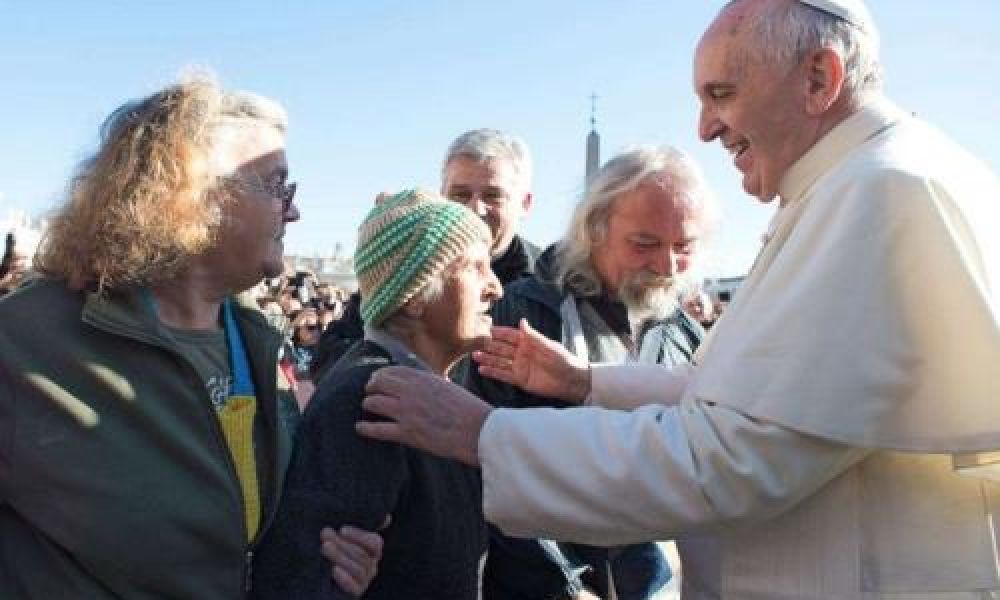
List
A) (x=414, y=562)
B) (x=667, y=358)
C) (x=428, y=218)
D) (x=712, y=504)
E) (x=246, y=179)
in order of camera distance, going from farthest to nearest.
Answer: (x=667, y=358), (x=428, y=218), (x=246, y=179), (x=414, y=562), (x=712, y=504)

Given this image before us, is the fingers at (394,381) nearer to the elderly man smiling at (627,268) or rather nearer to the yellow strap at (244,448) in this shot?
the yellow strap at (244,448)

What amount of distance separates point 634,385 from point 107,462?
1.46m

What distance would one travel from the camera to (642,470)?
Result: 176 centimetres

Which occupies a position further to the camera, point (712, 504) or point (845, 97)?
point (845, 97)

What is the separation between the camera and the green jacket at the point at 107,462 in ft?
5.70

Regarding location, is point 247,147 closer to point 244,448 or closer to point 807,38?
point 244,448

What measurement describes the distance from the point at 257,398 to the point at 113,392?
403 millimetres

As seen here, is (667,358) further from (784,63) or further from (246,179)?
(246,179)

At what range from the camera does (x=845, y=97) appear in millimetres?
2086

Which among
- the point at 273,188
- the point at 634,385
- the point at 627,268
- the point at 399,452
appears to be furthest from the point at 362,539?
the point at 627,268

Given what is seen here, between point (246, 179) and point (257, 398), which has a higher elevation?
point (246, 179)

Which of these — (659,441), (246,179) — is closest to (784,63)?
(659,441)

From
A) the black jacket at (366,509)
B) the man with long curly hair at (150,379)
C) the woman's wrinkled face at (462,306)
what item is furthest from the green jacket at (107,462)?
the woman's wrinkled face at (462,306)

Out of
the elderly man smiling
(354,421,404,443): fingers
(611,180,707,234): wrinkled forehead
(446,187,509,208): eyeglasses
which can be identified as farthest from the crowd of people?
(446,187,509,208): eyeglasses
